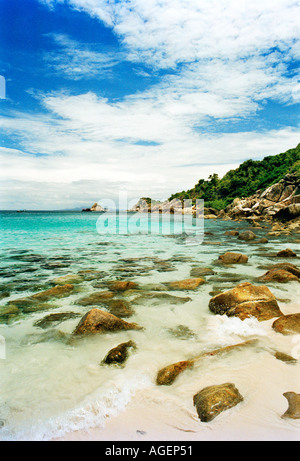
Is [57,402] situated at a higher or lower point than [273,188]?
lower

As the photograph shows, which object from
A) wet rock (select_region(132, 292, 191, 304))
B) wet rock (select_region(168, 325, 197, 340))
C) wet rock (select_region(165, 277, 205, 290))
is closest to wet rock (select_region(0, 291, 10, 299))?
wet rock (select_region(132, 292, 191, 304))

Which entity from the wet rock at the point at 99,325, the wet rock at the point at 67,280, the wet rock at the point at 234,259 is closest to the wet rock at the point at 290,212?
the wet rock at the point at 234,259

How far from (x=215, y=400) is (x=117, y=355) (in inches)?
57.6

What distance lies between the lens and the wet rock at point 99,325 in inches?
166

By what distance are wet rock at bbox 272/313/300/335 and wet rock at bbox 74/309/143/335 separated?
222 cm

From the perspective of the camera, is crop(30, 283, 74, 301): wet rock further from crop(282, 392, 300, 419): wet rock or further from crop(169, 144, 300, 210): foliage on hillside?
crop(169, 144, 300, 210): foliage on hillside

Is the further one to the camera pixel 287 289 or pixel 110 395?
pixel 287 289

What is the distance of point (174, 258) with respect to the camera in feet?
37.0

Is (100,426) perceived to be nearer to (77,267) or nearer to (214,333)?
(214,333)

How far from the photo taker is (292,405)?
97.3 inches

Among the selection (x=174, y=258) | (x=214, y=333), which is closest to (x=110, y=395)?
(x=214, y=333)

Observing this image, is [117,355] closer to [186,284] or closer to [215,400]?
[215,400]

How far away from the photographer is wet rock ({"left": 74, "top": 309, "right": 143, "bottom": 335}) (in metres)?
4.23
